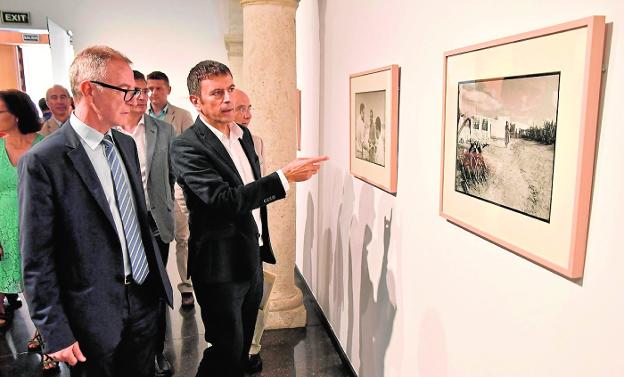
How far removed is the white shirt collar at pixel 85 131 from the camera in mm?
1718

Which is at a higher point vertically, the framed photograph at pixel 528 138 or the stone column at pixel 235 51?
the stone column at pixel 235 51

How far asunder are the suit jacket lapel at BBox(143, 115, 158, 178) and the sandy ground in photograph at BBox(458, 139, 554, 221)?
2270 millimetres

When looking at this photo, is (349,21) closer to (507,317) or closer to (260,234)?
(260,234)

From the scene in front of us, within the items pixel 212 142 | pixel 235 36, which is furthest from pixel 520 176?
pixel 235 36

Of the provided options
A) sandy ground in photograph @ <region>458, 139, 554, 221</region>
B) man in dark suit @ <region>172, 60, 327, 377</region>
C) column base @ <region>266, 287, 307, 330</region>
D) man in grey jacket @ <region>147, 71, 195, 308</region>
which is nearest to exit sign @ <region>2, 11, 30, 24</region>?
man in grey jacket @ <region>147, 71, 195, 308</region>

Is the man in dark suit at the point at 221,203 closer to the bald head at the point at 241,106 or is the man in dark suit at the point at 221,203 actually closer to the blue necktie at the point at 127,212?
the blue necktie at the point at 127,212

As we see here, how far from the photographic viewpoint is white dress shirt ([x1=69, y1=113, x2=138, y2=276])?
67.7 inches

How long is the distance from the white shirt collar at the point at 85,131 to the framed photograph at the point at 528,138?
1.27 meters

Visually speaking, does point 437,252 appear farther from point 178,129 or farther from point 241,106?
point 178,129

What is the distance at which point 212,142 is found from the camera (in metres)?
2.18

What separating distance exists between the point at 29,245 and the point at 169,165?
1.66m

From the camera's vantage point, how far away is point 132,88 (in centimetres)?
179

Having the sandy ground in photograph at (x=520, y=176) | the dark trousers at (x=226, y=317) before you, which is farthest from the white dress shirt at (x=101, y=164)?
the sandy ground in photograph at (x=520, y=176)

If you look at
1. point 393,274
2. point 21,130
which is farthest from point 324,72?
point 21,130
